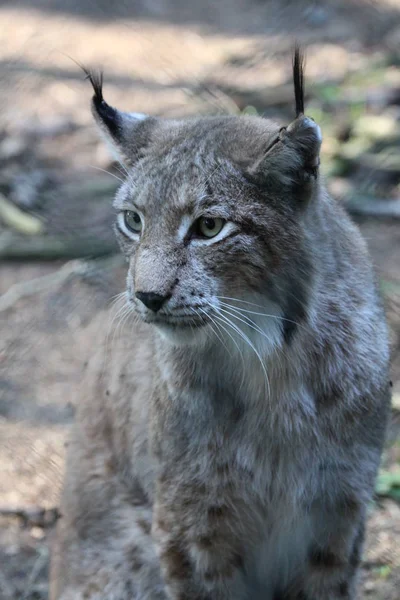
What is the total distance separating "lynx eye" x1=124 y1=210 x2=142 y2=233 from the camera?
7.56 feet

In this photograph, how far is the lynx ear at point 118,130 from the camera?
8.02ft

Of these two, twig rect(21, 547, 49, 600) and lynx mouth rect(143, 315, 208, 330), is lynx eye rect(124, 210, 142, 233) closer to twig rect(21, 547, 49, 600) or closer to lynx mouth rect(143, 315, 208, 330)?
lynx mouth rect(143, 315, 208, 330)

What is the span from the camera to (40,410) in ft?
13.0

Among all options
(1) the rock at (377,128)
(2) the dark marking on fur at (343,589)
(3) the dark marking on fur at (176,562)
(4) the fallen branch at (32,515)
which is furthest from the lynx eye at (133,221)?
(1) the rock at (377,128)

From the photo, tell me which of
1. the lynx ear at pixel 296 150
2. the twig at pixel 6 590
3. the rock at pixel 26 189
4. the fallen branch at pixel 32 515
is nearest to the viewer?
the lynx ear at pixel 296 150

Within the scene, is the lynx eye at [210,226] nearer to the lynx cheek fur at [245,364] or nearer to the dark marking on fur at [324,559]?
the lynx cheek fur at [245,364]

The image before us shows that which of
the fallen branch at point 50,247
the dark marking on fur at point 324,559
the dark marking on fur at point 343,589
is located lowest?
the dark marking on fur at point 343,589

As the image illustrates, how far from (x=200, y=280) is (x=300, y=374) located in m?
0.44

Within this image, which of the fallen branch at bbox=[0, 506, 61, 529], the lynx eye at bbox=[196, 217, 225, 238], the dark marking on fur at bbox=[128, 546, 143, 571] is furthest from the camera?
the fallen branch at bbox=[0, 506, 61, 529]

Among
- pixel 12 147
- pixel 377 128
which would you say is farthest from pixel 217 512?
pixel 12 147

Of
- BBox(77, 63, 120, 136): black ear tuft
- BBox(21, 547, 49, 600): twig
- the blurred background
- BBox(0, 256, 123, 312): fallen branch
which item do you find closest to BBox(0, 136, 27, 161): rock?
the blurred background

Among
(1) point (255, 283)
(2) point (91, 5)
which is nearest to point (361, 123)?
(2) point (91, 5)

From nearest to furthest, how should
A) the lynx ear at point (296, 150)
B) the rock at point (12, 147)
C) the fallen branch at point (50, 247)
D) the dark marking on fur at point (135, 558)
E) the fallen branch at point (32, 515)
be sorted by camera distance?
1. the lynx ear at point (296, 150)
2. the dark marking on fur at point (135, 558)
3. the fallen branch at point (32, 515)
4. the fallen branch at point (50, 247)
5. the rock at point (12, 147)

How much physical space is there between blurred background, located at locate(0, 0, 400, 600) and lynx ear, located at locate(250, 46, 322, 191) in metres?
1.12
